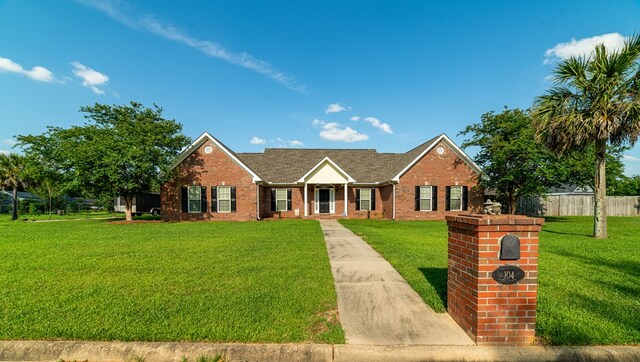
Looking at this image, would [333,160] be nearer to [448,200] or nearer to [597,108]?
[448,200]

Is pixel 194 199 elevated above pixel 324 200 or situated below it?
above

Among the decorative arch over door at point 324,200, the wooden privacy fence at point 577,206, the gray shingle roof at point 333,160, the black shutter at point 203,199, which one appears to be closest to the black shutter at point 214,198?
the black shutter at point 203,199

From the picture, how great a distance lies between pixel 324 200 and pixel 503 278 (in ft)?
61.0

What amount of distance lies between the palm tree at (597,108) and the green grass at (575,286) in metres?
4.18

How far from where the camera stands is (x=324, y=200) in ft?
70.7

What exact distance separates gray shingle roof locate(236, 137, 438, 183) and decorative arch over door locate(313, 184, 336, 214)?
1909mm

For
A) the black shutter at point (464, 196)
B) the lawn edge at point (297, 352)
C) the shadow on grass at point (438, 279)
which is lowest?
the shadow on grass at point (438, 279)

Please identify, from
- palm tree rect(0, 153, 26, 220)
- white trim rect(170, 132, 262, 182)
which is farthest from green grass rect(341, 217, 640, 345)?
palm tree rect(0, 153, 26, 220)

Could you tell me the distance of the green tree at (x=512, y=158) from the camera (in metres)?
16.2

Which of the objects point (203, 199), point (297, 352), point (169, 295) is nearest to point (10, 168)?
point (203, 199)

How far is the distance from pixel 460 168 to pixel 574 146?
8.21 metres

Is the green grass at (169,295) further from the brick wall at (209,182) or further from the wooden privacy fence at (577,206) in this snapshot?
the wooden privacy fence at (577,206)

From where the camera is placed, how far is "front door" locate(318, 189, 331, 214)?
846 inches

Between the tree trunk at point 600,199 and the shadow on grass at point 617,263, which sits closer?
the shadow on grass at point 617,263
